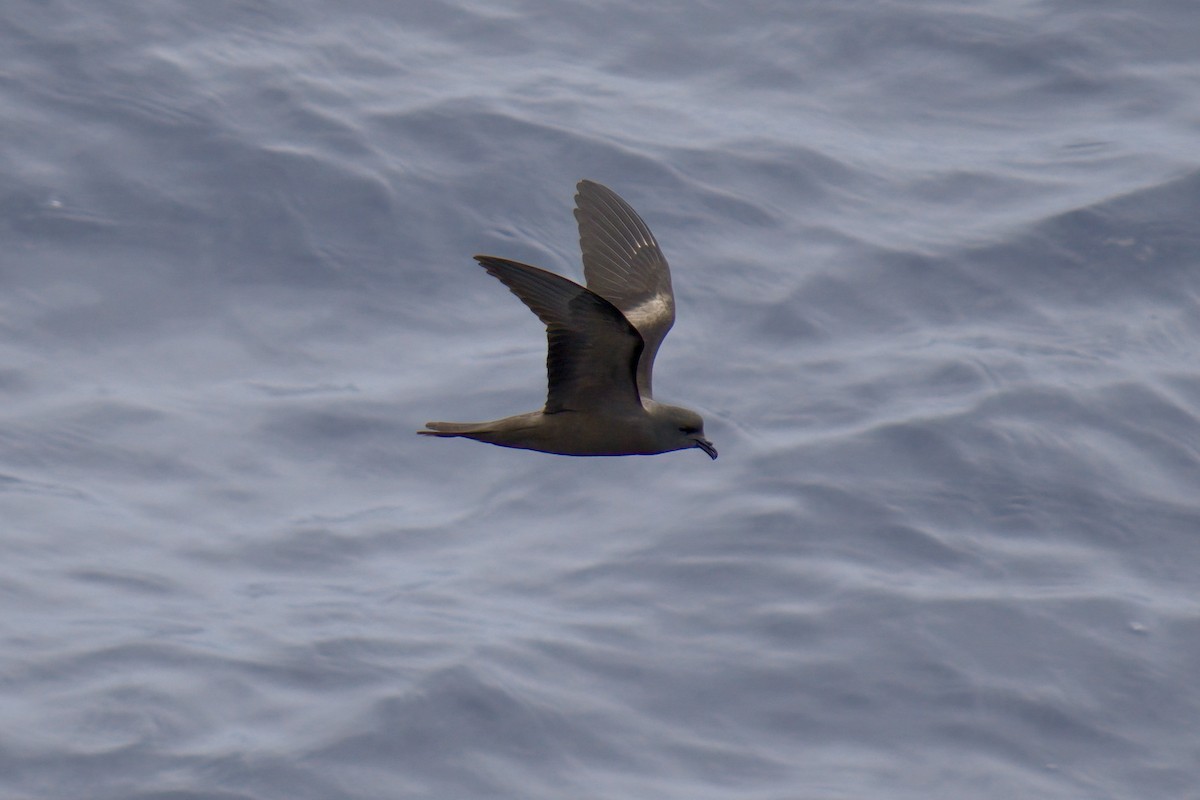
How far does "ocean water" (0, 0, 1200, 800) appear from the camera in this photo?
1127 cm

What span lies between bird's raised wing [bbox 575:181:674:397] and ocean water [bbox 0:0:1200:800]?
306 cm

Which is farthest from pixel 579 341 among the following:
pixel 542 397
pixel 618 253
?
pixel 542 397

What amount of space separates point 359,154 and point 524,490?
3.06m

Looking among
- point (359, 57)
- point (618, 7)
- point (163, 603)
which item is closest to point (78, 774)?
point (163, 603)

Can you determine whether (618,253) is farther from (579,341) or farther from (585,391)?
(579,341)

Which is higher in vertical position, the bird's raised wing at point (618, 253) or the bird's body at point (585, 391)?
the bird's raised wing at point (618, 253)

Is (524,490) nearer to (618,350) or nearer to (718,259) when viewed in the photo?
(718,259)

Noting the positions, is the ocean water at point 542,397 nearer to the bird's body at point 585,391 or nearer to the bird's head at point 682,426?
the bird's head at point 682,426

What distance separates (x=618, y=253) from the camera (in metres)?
9.23

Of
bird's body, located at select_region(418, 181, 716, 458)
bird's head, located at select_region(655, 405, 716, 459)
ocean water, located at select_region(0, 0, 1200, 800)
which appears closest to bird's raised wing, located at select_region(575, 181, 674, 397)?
bird's body, located at select_region(418, 181, 716, 458)

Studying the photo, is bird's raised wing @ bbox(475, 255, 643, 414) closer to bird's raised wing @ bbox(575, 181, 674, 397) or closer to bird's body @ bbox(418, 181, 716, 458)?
bird's body @ bbox(418, 181, 716, 458)

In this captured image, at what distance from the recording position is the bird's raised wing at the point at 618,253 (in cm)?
910

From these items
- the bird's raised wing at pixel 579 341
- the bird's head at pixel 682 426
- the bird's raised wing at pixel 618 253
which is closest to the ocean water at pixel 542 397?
the bird's raised wing at pixel 618 253

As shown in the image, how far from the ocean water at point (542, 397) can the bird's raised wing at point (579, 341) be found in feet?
12.5
